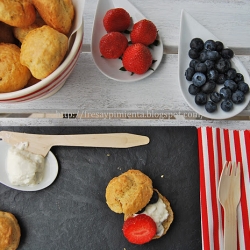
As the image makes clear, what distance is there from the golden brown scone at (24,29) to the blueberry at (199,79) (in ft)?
1.36

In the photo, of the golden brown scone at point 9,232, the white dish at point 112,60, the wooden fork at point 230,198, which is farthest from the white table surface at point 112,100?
the golden brown scone at point 9,232

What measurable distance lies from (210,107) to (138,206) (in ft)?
1.06

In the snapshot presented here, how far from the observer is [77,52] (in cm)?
80

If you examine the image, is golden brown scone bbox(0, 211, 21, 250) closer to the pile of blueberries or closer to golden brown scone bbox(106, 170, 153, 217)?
golden brown scone bbox(106, 170, 153, 217)

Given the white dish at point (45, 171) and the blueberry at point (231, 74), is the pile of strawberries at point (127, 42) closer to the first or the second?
the blueberry at point (231, 74)

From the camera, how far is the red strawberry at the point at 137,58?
931 mm

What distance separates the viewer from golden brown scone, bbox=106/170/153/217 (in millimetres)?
872

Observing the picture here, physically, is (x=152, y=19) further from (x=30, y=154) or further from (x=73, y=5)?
(x=30, y=154)

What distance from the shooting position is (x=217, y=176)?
3.10 ft

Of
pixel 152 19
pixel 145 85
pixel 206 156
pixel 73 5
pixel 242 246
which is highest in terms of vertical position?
pixel 73 5

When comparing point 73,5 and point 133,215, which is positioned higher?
point 73,5

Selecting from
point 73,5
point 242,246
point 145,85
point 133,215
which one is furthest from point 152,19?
point 242,246

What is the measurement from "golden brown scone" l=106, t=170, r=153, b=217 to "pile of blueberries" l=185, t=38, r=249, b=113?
27cm

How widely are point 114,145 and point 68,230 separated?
25cm
